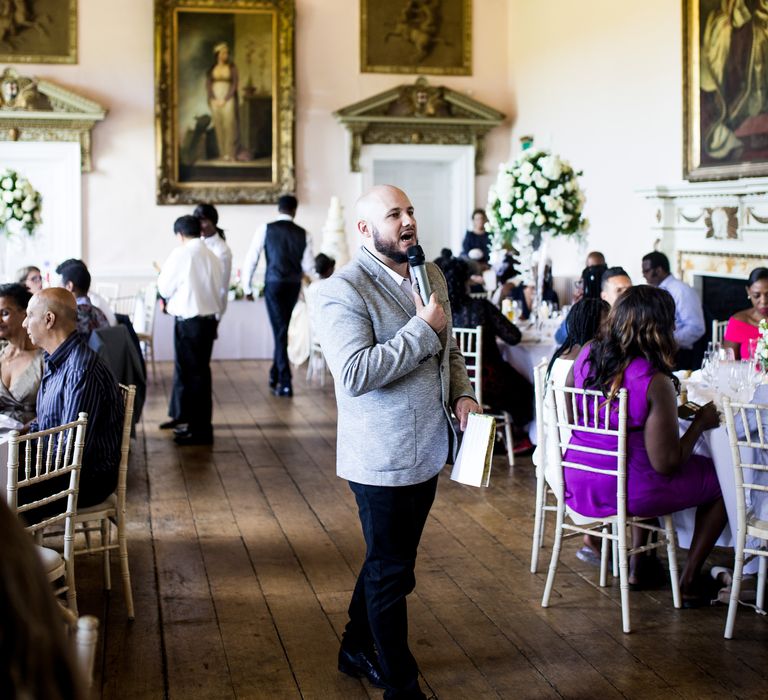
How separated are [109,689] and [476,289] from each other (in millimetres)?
6181

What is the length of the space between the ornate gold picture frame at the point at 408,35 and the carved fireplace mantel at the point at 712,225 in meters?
4.95

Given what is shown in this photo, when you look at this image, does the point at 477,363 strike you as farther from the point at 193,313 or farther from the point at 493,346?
the point at 193,313

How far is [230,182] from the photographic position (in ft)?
46.1

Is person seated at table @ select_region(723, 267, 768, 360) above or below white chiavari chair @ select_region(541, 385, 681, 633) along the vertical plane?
above

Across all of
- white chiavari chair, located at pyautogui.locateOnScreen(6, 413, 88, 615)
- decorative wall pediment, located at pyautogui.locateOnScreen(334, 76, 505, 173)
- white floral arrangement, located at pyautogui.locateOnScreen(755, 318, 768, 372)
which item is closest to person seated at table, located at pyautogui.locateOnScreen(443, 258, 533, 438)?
white floral arrangement, located at pyautogui.locateOnScreen(755, 318, 768, 372)

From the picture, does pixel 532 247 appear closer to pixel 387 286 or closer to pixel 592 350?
pixel 592 350

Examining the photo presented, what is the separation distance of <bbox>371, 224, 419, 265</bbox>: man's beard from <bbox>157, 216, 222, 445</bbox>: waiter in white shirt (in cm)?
444

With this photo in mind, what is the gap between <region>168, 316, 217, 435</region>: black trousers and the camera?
7883mm

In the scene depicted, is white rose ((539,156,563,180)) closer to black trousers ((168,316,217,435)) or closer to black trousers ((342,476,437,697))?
black trousers ((168,316,217,435))

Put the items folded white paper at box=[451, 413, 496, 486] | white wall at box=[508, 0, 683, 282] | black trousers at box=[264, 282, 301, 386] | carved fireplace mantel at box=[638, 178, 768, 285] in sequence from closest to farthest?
folded white paper at box=[451, 413, 496, 486]
carved fireplace mantel at box=[638, 178, 768, 285]
black trousers at box=[264, 282, 301, 386]
white wall at box=[508, 0, 683, 282]

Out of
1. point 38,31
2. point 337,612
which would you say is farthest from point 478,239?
point 337,612

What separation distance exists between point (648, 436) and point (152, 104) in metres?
10.9

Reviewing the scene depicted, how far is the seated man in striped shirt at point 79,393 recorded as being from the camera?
4.36 meters

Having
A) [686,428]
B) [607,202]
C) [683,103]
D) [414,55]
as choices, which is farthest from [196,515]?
[414,55]
